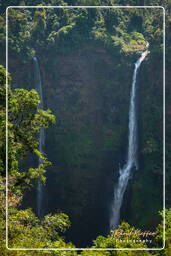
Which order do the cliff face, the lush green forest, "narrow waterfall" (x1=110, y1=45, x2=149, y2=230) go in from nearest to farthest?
the lush green forest < the cliff face < "narrow waterfall" (x1=110, y1=45, x2=149, y2=230)

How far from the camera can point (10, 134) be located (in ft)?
24.3

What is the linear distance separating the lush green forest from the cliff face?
43mm

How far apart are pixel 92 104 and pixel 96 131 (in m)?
1.22

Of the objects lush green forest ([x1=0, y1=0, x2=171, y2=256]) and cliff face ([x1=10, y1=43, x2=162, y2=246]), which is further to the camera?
cliff face ([x1=10, y1=43, x2=162, y2=246])

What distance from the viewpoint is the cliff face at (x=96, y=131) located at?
46.4 ft

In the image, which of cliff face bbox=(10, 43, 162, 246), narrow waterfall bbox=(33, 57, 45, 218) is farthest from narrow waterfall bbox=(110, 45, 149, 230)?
narrow waterfall bbox=(33, 57, 45, 218)

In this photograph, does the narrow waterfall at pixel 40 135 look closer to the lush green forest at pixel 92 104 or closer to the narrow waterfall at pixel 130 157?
the lush green forest at pixel 92 104

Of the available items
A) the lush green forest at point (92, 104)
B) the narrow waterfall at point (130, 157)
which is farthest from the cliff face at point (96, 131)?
the narrow waterfall at point (130, 157)

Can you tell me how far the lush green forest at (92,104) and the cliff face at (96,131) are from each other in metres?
0.04

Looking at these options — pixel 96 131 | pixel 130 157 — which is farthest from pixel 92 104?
pixel 130 157

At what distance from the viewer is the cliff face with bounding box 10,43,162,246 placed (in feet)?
46.4

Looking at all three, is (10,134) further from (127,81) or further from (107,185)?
(127,81)

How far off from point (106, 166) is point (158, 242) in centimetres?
752

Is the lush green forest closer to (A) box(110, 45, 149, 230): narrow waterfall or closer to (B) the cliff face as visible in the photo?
(B) the cliff face
